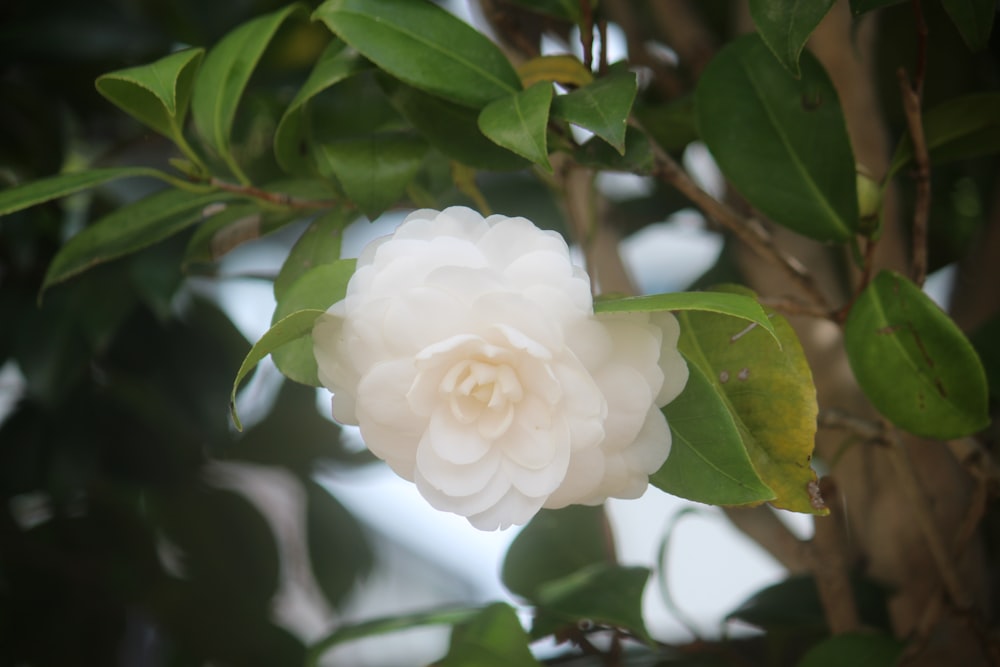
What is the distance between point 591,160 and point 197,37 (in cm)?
57

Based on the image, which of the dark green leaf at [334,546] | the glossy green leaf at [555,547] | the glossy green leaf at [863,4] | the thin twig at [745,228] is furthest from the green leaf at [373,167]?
the dark green leaf at [334,546]

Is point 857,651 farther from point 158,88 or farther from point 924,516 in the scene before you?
→ point 158,88

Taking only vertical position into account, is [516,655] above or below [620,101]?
below

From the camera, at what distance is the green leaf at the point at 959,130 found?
20.8 inches

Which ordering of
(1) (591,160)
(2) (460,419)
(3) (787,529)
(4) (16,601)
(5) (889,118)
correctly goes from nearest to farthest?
(2) (460,419)
(1) (591,160)
(3) (787,529)
(5) (889,118)
(4) (16,601)

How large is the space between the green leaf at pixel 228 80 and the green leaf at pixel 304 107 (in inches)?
1.1

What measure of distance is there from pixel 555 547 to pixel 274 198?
1.18ft

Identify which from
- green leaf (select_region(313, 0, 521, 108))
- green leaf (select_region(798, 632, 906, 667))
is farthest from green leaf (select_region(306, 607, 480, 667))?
green leaf (select_region(313, 0, 521, 108))

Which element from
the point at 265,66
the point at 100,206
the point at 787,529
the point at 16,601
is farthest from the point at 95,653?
the point at 787,529

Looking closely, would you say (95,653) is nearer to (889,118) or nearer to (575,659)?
(575,659)

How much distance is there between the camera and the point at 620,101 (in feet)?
1.40

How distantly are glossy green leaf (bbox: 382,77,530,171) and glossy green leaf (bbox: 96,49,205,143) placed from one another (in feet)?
0.35

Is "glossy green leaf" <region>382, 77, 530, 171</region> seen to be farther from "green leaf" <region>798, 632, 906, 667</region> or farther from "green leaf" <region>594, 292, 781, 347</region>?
"green leaf" <region>798, 632, 906, 667</region>

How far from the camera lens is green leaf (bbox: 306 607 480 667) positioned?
598mm
